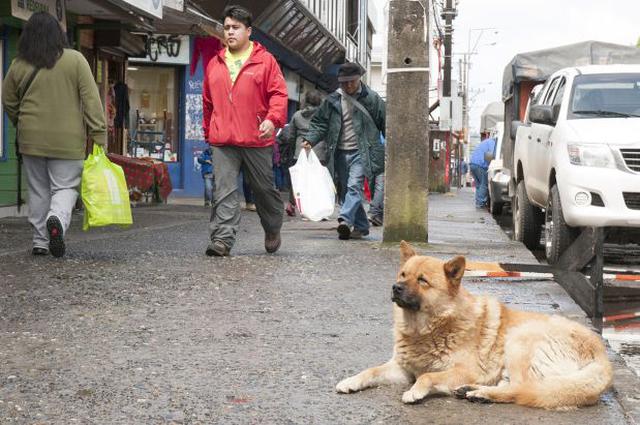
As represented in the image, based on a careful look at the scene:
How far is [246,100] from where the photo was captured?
9.18m

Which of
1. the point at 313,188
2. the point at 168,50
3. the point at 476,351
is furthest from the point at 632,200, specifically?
the point at 168,50

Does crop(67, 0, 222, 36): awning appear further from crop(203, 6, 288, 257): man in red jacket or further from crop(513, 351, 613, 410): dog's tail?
crop(513, 351, 613, 410): dog's tail

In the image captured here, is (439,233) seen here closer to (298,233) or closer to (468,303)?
(298,233)

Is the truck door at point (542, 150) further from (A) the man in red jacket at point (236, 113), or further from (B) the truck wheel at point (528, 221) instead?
(A) the man in red jacket at point (236, 113)

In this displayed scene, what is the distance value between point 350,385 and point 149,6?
11809 millimetres

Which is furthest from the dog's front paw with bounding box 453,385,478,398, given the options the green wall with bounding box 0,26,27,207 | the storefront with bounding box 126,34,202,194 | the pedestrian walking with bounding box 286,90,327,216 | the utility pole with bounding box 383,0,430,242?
the storefront with bounding box 126,34,202,194

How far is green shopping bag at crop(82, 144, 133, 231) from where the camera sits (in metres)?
8.92

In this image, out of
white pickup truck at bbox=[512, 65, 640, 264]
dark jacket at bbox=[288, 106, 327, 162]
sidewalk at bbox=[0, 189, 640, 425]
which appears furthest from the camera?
dark jacket at bbox=[288, 106, 327, 162]

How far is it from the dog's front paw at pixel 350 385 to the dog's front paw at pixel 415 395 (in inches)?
10.0

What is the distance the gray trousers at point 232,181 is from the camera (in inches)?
363

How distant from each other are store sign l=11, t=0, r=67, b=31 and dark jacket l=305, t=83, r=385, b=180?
3.42 metres

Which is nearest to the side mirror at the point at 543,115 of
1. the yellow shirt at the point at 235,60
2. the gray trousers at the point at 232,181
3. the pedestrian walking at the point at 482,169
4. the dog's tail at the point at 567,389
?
the gray trousers at the point at 232,181

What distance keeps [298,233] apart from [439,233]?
183 cm

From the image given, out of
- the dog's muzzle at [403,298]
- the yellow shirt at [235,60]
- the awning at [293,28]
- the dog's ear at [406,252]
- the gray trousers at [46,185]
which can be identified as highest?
the awning at [293,28]
